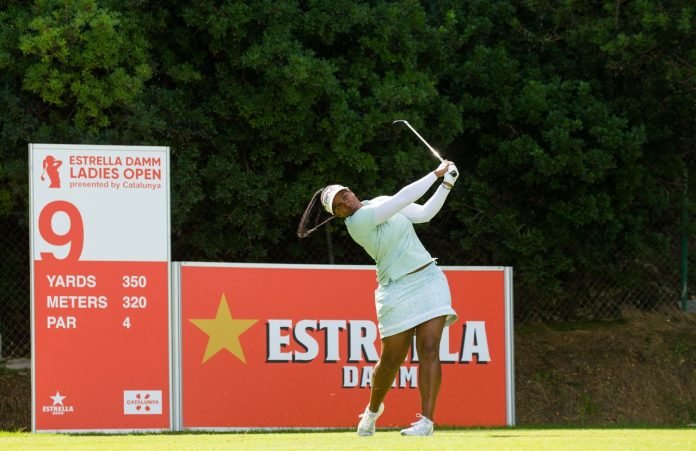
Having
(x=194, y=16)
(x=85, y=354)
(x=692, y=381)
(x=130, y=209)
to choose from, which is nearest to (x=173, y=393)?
(x=85, y=354)

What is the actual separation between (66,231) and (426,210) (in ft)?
11.4

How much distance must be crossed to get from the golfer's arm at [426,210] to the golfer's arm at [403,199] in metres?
0.23

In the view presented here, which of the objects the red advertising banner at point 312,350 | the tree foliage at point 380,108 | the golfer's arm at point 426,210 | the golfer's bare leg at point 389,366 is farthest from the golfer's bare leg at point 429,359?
the tree foliage at point 380,108

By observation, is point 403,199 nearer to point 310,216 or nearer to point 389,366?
point 310,216

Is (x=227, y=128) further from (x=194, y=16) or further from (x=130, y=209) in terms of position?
(x=130, y=209)

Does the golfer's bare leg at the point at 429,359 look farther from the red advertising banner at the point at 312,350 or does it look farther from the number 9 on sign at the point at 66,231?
the number 9 on sign at the point at 66,231

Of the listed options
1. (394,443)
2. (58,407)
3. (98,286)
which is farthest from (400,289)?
(58,407)

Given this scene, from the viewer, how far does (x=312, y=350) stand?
11.6 metres

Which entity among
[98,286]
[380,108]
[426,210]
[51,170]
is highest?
[380,108]

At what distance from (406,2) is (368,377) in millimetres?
4387

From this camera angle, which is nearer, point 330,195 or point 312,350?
point 330,195

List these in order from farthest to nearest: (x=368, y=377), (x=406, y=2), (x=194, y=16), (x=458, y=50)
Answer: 1. (x=458, y=50)
2. (x=406, y=2)
3. (x=194, y=16)
4. (x=368, y=377)

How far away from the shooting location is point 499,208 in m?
14.5

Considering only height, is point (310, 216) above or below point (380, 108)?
below
